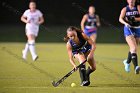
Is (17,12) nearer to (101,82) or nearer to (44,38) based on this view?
(44,38)

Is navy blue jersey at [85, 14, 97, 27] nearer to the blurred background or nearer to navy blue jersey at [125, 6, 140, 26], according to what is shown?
the blurred background

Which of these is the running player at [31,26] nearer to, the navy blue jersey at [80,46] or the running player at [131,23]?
the running player at [131,23]

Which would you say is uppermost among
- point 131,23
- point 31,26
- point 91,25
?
point 131,23

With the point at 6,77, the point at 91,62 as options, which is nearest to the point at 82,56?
the point at 91,62

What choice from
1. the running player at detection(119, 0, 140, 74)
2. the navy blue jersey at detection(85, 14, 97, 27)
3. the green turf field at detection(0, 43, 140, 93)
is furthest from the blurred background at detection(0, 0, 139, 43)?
the running player at detection(119, 0, 140, 74)

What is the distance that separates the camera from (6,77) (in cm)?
1400

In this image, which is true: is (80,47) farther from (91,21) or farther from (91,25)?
(91,21)

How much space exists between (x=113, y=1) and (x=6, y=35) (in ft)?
22.1

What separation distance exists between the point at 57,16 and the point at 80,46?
20843mm

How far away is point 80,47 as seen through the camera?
12469mm

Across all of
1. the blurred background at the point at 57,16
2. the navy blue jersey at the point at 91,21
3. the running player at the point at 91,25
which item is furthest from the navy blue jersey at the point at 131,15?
the blurred background at the point at 57,16

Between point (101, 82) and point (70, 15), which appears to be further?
point (70, 15)

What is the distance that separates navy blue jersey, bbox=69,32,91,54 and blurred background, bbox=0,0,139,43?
19781 mm

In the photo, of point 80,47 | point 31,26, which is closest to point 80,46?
point 80,47
